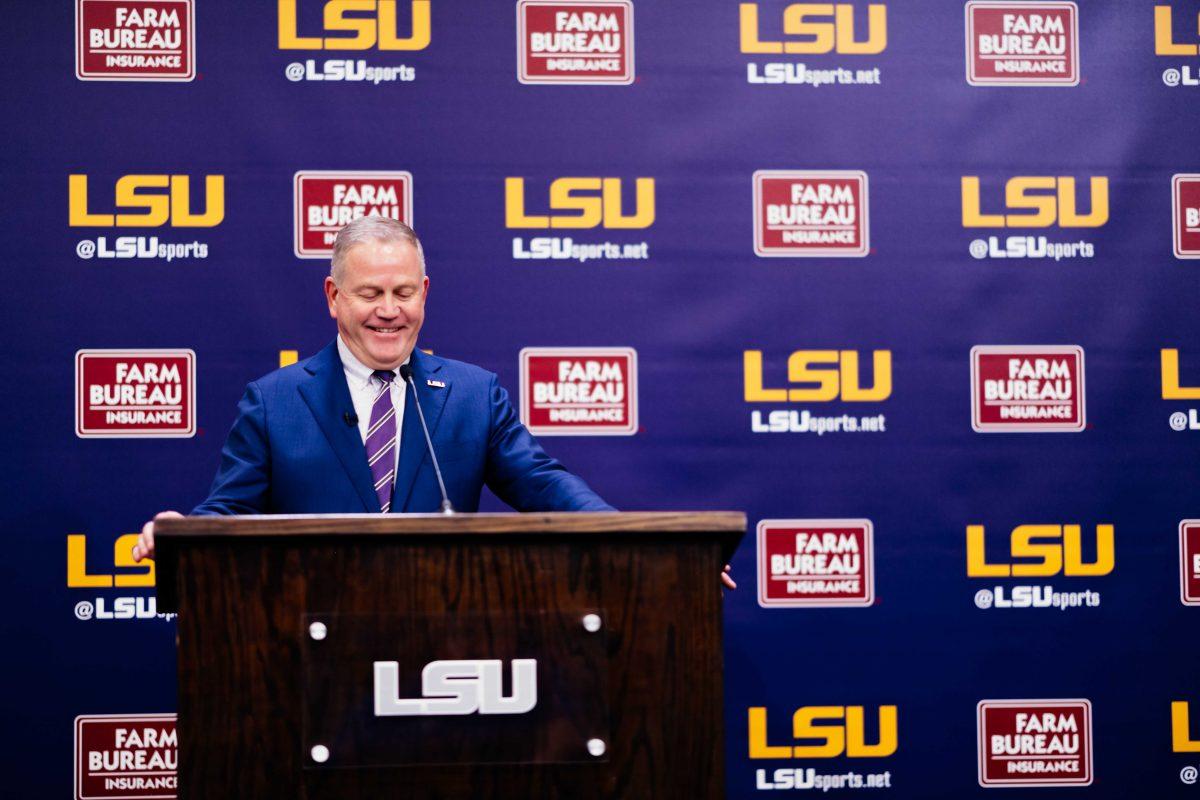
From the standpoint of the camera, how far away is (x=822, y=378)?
3.24m

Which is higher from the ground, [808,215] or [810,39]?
[810,39]

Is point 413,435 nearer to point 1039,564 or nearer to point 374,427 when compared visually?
point 374,427

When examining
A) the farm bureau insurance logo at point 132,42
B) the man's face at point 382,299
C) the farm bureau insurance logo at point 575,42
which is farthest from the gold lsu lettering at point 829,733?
the farm bureau insurance logo at point 132,42

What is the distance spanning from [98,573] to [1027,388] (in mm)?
2627

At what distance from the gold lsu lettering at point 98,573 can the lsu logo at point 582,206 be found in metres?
1.36

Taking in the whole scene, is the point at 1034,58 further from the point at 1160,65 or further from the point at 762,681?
the point at 762,681

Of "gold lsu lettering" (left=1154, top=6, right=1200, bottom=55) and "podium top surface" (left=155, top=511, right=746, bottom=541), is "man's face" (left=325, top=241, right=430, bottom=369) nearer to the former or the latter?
"podium top surface" (left=155, top=511, right=746, bottom=541)

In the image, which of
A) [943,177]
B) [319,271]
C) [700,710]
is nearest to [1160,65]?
[943,177]

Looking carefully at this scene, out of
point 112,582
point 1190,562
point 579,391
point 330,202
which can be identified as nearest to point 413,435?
point 579,391

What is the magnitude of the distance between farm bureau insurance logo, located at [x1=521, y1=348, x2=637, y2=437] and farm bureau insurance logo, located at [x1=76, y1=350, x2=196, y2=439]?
93 cm

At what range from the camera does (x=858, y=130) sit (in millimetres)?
3291

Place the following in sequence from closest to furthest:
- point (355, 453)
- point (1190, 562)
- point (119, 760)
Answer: point (355, 453) < point (119, 760) < point (1190, 562)

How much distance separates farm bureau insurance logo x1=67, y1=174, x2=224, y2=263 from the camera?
3137 mm

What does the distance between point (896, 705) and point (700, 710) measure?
192cm
